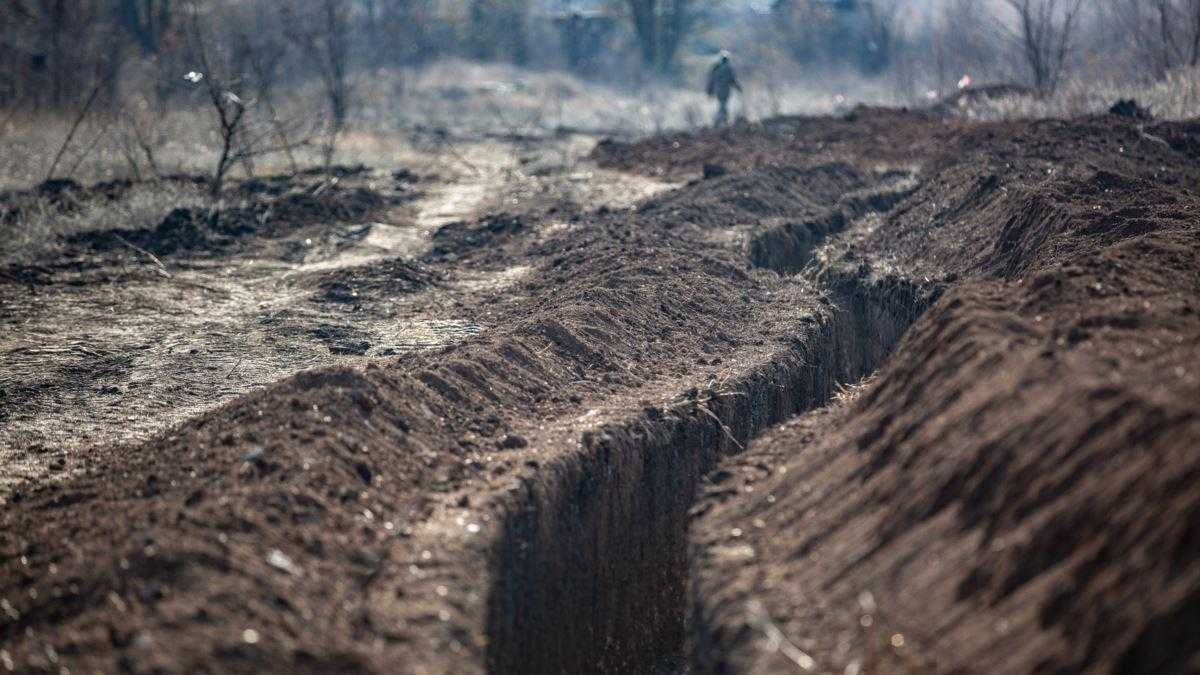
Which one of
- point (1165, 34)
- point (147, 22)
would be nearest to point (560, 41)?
point (147, 22)

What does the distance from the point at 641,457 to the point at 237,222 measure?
801cm

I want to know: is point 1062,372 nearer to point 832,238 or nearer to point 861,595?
point 861,595

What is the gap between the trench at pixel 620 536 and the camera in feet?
18.8

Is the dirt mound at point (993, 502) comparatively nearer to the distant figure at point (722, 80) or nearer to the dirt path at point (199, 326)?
the dirt path at point (199, 326)

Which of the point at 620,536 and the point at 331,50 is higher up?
the point at 331,50

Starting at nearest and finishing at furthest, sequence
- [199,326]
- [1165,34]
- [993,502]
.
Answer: [993,502] < [199,326] < [1165,34]

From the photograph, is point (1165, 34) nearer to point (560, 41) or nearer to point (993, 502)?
point (993, 502)

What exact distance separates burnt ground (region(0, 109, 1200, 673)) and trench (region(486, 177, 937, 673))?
2 cm

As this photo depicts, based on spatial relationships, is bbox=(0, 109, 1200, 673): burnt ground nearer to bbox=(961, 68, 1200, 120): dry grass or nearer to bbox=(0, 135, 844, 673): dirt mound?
bbox=(0, 135, 844, 673): dirt mound

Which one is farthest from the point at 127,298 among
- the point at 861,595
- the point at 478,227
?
the point at 861,595

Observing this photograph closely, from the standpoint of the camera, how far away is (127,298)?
34.1 ft

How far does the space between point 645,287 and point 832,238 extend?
3.65 m

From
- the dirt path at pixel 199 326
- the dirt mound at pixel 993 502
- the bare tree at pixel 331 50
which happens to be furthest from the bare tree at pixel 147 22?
the dirt mound at pixel 993 502

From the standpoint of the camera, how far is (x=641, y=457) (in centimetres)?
676
